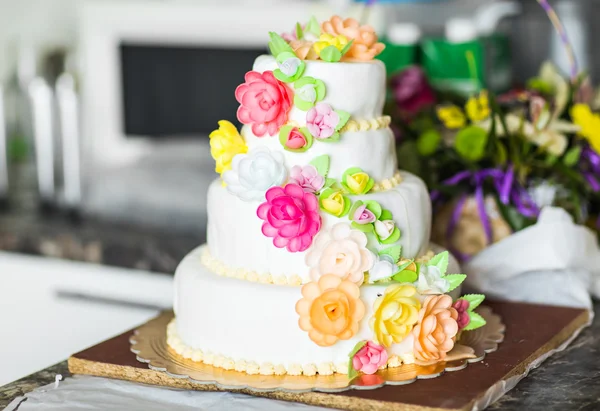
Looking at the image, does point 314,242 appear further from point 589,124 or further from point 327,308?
point 589,124

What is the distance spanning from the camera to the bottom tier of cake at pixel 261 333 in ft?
3.71

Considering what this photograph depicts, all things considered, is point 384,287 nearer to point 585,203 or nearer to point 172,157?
point 585,203

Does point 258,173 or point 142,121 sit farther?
point 142,121

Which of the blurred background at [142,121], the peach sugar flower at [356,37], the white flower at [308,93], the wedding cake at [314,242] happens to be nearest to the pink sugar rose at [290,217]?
the wedding cake at [314,242]

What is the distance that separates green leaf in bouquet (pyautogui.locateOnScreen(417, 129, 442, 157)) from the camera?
1597mm

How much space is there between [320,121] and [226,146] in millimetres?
128

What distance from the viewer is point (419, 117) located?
169 cm

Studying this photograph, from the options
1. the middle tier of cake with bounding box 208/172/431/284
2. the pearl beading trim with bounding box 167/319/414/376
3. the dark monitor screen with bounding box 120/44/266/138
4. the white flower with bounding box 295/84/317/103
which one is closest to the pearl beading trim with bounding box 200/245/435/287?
the middle tier of cake with bounding box 208/172/431/284

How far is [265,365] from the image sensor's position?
1140 mm

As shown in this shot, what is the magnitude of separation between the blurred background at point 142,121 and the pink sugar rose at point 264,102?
79cm

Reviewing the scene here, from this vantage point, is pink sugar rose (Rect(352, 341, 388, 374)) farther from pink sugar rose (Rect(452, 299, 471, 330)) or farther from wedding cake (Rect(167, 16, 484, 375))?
pink sugar rose (Rect(452, 299, 471, 330))

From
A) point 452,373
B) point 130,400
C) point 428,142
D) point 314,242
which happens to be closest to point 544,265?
point 428,142

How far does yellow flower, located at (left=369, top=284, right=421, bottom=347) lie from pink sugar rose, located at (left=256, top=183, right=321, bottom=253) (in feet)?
0.40

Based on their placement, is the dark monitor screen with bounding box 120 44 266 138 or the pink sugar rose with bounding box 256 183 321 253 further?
the dark monitor screen with bounding box 120 44 266 138
